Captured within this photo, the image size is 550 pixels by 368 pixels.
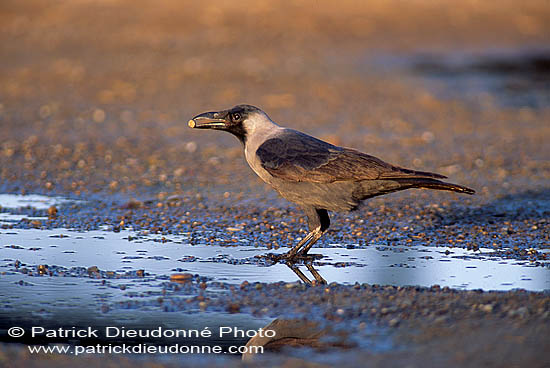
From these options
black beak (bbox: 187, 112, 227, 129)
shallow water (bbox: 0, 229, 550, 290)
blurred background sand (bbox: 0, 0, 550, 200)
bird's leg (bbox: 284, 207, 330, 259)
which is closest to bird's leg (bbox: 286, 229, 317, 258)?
bird's leg (bbox: 284, 207, 330, 259)

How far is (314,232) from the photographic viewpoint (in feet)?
23.4

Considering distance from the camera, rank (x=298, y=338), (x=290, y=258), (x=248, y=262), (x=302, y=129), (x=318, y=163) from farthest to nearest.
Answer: (x=302, y=129), (x=318, y=163), (x=290, y=258), (x=248, y=262), (x=298, y=338)

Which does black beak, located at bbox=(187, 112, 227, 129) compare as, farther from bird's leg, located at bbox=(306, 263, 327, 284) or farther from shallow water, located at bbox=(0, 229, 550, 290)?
bird's leg, located at bbox=(306, 263, 327, 284)

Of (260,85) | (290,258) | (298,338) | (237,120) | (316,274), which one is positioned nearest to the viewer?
(298,338)

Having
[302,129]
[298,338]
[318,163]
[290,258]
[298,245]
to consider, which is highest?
[302,129]

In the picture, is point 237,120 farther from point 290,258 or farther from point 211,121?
point 290,258

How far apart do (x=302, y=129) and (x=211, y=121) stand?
18.1 ft

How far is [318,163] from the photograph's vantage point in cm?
701

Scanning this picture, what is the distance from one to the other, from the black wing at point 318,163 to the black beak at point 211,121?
52cm

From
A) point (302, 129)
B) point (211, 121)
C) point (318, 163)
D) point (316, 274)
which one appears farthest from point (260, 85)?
point (316, 274)

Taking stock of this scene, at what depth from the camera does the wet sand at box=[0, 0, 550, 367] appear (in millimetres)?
5301

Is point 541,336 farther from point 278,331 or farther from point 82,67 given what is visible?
point 82,67

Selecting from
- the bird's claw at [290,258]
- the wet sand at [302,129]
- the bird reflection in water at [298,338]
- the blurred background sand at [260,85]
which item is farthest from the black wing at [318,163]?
the blurred background sand at [260,85]

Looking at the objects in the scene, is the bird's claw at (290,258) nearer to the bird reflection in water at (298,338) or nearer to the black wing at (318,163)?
the black wing at (318,163)
